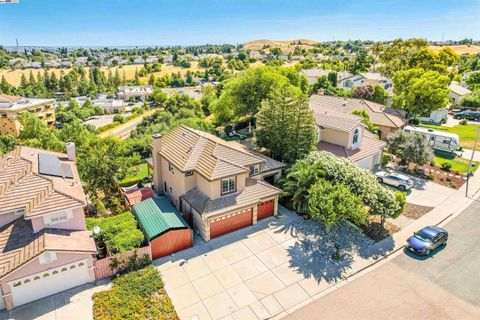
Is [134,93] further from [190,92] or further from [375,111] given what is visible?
[375,111]

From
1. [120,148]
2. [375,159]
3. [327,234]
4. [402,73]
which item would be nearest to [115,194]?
[120,148]

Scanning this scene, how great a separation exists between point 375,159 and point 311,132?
1205cm

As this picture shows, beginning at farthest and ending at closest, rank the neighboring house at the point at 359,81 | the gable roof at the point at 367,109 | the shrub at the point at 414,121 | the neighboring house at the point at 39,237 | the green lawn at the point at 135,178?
the neighboring house at the point at 359,81 → the shrub at the point at 414,121 → the gable roof at the point at 367,109 → the green lawn at the point at 135,178 → the neighboring house at the point at 39,237

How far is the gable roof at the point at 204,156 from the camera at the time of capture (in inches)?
936

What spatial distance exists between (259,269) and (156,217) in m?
8.49

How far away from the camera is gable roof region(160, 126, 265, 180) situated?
23781mm

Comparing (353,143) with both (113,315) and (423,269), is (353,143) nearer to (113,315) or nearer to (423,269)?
(423,269)

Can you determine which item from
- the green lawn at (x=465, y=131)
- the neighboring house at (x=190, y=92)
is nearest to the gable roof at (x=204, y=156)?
the green lawn at (x=465, y=131)

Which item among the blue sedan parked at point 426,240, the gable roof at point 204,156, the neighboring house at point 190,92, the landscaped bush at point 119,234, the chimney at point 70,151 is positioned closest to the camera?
the landscaped bush at point 119,234

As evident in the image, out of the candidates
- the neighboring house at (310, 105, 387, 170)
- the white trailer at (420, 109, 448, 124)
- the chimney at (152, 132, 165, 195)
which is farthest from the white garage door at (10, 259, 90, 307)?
the white trailer at (420, 109, 448, 124)

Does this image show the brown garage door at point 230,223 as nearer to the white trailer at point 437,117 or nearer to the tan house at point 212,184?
the tan house at point 212,184

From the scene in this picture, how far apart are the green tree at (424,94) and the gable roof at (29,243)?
1994 inches

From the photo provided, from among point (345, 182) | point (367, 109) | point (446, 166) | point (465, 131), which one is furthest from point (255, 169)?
point (465, 131)

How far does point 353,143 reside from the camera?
34.5 meters
